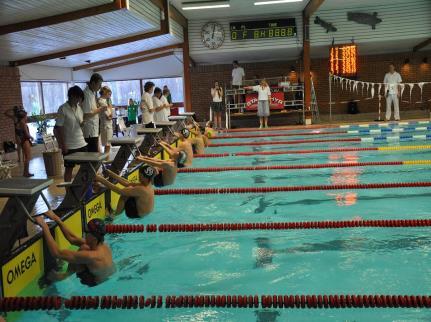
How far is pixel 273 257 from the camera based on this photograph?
445 centimetres

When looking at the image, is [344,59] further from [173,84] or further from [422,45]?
[173,84]

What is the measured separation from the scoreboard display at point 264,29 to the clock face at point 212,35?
466 mm

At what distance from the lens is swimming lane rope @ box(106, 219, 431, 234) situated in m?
4.98

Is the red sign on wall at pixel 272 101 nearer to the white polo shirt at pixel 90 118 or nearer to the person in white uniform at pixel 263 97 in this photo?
the person in white uniform at pixel 263 97

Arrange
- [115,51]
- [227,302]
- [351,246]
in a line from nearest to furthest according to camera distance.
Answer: [227,302] < [351,246] < [115,51]

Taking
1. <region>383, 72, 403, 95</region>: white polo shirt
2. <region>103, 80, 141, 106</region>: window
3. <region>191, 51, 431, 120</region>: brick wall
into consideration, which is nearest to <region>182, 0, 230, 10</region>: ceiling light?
<region>191, 51, 431, 120</region>: brick wall

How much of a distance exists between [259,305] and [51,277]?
69.5 inches

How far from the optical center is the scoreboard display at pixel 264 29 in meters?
17.1

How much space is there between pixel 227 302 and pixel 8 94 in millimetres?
13407

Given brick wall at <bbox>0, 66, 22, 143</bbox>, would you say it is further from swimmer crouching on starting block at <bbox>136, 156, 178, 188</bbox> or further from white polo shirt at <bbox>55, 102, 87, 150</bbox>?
swimmer crouching on starting block at <bbox>136, 156, 178, 188</bbox>

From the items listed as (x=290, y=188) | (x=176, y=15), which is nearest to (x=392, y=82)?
(x=176, y=15)

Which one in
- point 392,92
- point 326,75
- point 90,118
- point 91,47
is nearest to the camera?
point 90,118

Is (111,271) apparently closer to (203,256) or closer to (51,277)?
(51,277)

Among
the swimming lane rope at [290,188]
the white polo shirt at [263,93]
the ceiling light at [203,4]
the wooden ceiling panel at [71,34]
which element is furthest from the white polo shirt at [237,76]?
the swimming lane rope at [290,188]
